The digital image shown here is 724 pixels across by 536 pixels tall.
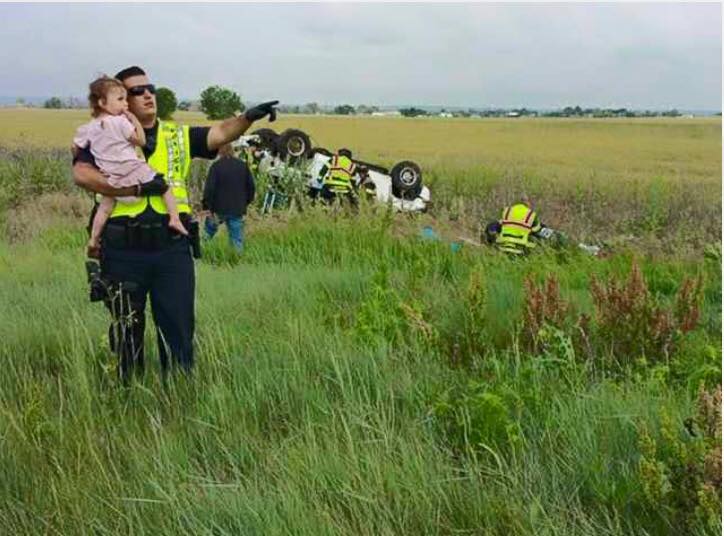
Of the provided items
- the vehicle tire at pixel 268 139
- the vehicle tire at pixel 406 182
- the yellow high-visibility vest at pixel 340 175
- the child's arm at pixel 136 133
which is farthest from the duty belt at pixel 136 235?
the vehicle tire at pixel 406 182

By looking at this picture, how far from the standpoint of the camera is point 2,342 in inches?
150

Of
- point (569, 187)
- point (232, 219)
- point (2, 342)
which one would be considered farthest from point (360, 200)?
point (569, 187)

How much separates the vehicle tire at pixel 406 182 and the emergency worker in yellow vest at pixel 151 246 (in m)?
8.59

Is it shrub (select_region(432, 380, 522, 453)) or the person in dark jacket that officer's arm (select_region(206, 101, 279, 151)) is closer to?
shrub (select_region(432, 380, 522, 453))

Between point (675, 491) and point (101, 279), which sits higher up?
point (101, 279)

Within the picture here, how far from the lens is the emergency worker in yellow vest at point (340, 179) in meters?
10.9

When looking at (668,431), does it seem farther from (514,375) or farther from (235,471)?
(235,471)

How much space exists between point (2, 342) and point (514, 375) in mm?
2943

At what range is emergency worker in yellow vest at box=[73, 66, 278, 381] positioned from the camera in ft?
11.0

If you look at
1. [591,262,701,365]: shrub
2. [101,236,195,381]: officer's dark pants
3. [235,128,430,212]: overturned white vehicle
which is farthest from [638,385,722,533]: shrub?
[235,128,430,212]: overturned white vehicle

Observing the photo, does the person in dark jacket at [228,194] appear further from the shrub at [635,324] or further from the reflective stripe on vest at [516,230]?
the shrub at [635,324]

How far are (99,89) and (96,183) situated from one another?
0.47m

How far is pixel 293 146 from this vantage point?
11.8m

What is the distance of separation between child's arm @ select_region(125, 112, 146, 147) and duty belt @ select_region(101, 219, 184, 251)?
0.41 meters
